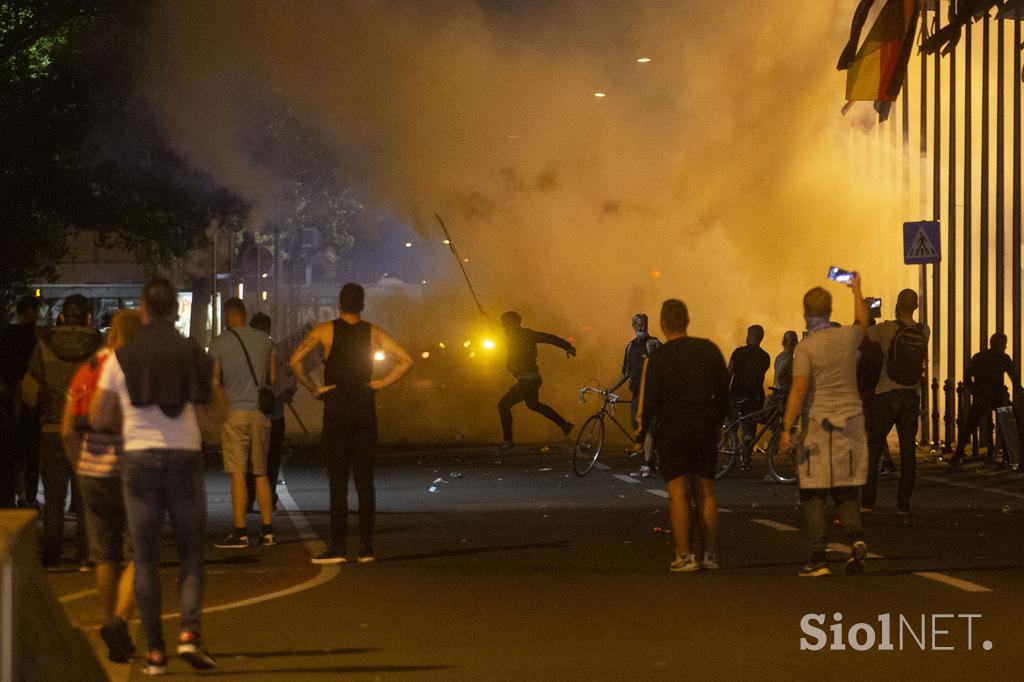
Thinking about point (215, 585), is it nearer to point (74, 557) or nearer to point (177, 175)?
point (74, 557)

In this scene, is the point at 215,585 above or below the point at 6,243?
below

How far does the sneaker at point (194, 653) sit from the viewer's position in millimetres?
7844

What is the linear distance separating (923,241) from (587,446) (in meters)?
5.62

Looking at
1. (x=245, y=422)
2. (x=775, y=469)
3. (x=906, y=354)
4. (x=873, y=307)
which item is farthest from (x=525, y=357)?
(x=245, y=422)

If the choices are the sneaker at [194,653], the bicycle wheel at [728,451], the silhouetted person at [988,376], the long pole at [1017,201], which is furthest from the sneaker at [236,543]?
the long pole at [1017,201]

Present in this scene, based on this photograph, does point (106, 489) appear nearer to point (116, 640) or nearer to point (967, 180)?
point (116, 640)

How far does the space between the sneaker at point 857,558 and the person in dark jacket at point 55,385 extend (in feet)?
16.4

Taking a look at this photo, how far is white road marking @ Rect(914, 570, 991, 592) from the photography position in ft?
33.9

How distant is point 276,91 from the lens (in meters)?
24.1

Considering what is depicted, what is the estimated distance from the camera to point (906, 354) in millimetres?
15078

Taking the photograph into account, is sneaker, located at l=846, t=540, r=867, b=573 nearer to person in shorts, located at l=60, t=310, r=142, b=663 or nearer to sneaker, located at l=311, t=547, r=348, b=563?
→ sneaker, located at l=311, t=547, r=348, b=563

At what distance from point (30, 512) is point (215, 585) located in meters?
4.91

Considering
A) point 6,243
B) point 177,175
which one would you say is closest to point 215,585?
point 177,175

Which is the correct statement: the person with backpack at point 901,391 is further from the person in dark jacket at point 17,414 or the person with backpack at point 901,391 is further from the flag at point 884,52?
the flag at point 884,52
